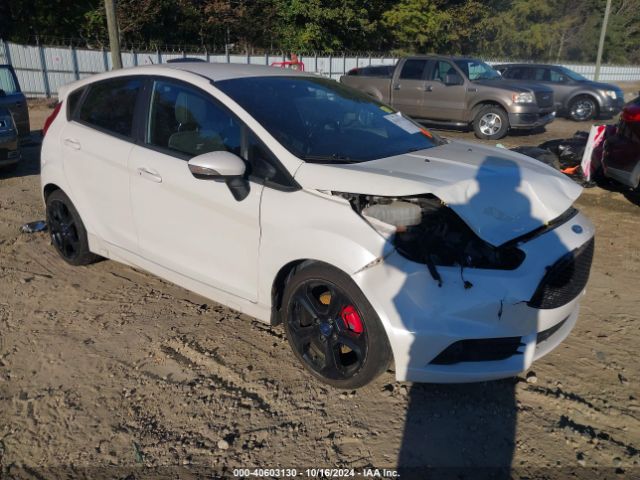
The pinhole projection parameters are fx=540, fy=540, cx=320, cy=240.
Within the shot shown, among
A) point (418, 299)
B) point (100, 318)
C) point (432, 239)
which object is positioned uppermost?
point (432, 239)

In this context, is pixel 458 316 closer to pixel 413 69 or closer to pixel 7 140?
pixel 7 140

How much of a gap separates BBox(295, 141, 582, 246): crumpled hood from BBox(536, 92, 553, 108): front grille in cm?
1080

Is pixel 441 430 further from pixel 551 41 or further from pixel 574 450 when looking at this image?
pixel 551 41

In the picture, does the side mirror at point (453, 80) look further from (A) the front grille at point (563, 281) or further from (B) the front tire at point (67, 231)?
(A) the front grille at point (563, 281)

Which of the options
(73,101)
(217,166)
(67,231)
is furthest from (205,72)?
(67,231)

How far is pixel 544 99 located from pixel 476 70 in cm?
192

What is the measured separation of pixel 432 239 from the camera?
9.70ft

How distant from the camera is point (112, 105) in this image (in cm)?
421

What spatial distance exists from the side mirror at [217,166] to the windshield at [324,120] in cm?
32

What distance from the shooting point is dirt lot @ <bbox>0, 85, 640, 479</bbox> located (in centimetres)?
262

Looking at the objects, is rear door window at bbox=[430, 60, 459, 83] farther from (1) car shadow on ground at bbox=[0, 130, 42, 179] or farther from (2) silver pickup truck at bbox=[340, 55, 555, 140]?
(1) car shadow on ground at bbox=[0, 130, 42, 179]

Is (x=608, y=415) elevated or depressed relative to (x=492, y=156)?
depressed

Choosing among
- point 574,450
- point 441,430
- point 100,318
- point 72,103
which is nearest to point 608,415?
point 574,450

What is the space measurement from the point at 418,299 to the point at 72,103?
3.54m
